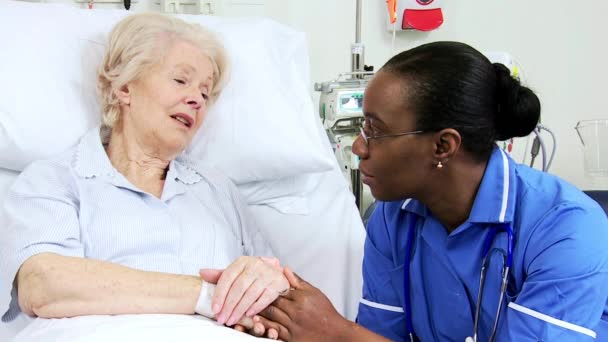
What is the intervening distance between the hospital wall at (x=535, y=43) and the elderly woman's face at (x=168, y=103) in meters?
0.98

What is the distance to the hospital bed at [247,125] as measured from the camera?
1.56m

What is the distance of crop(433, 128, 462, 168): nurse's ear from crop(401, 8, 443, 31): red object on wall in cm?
149

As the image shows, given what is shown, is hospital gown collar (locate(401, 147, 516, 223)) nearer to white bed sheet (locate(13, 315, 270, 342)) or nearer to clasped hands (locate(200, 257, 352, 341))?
clasped hands (locate(200, 257, 352, 341))

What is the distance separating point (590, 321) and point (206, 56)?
3.62 ft

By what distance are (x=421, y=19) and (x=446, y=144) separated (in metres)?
1.52

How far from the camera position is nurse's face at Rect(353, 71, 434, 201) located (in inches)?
43.7

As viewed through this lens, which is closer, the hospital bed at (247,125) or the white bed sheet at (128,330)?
the white bed sheet at (128,330)

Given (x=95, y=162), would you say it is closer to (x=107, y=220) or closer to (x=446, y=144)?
(x=107, y=220)

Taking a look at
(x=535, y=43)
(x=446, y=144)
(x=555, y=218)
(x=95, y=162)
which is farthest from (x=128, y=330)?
(x=535, y=43)

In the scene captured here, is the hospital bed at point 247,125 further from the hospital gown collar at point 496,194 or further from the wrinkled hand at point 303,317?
the hospital gown collar at point 496,194

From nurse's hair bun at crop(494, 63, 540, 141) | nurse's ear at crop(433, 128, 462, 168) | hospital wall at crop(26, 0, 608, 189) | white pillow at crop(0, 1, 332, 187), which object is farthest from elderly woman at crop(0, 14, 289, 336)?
hospital wall at crop(26, 0, 608, 189)

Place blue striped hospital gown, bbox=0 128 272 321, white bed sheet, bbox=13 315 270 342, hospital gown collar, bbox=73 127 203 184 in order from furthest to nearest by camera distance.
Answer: hospital gown collar, bbox=73 127 203 184, blue striped hospital gown, bbox=0 128 272 321, white bed sheet, bbox=13 315 270 342

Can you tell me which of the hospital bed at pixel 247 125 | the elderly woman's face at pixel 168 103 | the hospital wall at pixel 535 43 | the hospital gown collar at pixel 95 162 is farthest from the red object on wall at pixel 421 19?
the hospital gown collar at pixel 95 162

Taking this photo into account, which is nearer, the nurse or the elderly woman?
the nurse
